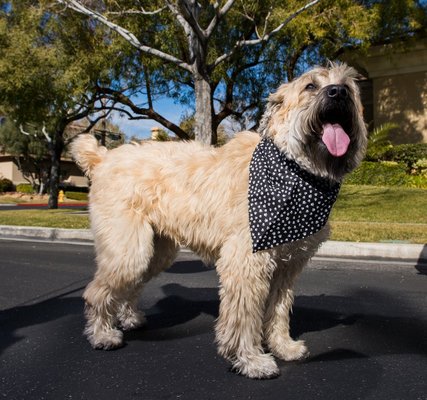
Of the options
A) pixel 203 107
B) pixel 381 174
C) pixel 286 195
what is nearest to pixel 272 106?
pixel 286 195

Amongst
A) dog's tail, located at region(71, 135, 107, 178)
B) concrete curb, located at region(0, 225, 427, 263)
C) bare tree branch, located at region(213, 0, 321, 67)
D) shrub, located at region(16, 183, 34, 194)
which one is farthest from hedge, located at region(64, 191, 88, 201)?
dog's tail, located at region(71, 135, 107, 178)

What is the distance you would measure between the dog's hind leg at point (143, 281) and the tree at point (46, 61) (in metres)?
14.1

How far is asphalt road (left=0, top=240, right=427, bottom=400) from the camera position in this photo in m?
3.03

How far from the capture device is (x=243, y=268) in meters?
3.23

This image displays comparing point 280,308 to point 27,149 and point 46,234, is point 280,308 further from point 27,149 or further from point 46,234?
point 27,149

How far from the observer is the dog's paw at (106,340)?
376cm

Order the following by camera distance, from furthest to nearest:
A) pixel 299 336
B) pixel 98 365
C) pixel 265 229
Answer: pixel 299 336 → pixel 98 365 → pixel 265 229

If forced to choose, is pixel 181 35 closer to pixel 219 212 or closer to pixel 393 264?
pixel 393 264

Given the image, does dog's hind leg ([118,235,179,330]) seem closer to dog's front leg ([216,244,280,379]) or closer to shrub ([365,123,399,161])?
dog's front leg ([216,244,280,379])

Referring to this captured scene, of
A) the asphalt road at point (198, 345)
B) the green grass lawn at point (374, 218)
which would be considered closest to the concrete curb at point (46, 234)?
the green grass lawn at point (374, 218)

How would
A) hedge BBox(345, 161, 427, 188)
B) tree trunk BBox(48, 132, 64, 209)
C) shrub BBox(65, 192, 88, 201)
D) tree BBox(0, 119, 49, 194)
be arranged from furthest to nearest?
tree BBox(0, 119, 49, 194) < shrub BBox(65, 192, 88, 201) < tree trunk BBox(48, 132, 64, 209) < hedge BBox(345, 161, 427, 188)

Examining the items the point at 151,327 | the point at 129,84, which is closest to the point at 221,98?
the point at 129,84

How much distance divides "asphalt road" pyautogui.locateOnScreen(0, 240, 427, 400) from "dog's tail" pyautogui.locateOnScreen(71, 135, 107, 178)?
1.46 meters

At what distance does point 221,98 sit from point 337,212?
1160 centimetres
